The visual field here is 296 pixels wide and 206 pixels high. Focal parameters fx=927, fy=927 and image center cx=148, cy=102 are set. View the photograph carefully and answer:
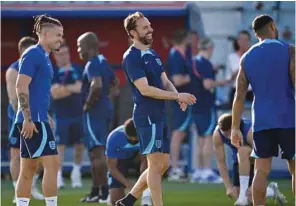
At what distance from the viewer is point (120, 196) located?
10.2m

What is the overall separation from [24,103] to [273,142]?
2257 millimetres

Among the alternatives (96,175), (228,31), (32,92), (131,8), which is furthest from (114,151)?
(228,31)

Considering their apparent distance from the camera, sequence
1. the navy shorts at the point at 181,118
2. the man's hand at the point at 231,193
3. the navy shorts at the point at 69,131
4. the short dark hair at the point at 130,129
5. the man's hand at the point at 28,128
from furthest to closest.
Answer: the navy shorts at the point at 181,118 < the navy shorts at the point at 69,131 < the man's hand at the point at 231,193 < the short dark hair at the point at 130,129 < the man's hand at the point at 28,128

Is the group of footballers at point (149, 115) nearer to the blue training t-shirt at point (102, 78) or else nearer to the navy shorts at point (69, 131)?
the blue training t-shirt at point (102, 78)

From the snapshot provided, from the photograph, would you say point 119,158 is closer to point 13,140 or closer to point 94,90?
point 94,90

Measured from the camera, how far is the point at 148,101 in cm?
878

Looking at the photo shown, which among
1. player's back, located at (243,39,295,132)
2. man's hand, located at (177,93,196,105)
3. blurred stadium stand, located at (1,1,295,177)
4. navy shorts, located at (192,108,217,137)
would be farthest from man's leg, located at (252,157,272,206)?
blurred stadium stand, located at (1,1,295,177)

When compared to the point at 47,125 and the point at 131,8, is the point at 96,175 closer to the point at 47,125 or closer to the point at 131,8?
the point at 47,125

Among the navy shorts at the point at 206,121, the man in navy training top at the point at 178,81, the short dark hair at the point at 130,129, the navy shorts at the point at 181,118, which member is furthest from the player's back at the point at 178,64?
the short dark hair at the point at 130,129

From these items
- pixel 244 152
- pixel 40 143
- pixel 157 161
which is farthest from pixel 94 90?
pixel 40 143

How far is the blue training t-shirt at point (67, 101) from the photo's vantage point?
44.6 ft

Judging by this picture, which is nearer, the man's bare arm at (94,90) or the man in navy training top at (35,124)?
the man in navy training top at (35,124)

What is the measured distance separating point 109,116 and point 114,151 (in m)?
1.68

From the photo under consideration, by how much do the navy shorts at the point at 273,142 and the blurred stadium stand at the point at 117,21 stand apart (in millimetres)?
6187
